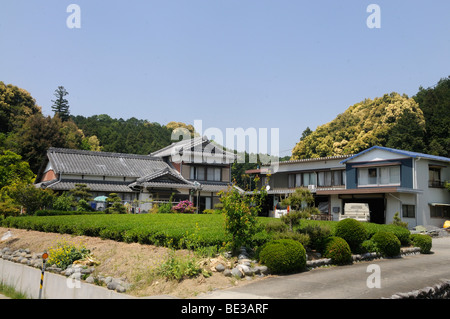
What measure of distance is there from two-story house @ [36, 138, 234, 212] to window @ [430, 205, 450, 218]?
1731cm

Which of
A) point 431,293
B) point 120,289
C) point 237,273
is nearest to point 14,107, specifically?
point 120,289

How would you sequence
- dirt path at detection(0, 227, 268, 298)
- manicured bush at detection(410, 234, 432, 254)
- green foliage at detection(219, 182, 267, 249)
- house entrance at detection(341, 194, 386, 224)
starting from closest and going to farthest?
1. dirt path at detection(0, 227, 268, 298)
2. green foliage at detection(219, 182, 267, 249)
3. manicured bush at detection(410, 234, 432, 254)
4. house entrance at detection(341, 194, 386, 224)

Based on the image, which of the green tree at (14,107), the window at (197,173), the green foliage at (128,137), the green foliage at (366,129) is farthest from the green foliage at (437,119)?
the green tree at (14,107)

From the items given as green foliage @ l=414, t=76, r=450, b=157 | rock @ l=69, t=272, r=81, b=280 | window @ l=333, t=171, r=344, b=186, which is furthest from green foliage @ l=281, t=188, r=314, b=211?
green foliage @ l=414, t=76, r=450, b=157

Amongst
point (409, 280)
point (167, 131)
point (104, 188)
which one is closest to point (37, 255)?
point (409, 280)

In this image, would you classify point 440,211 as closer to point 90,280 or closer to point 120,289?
point 90,280

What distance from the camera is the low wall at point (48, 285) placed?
10969 mm

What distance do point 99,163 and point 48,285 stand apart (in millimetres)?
29599

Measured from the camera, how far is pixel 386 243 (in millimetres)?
16297

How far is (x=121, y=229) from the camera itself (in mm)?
16672

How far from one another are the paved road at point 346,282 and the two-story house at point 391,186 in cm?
1747

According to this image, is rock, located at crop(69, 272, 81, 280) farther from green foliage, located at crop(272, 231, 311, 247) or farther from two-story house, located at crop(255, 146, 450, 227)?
two-story house, located at crop(255, 146, 450, 227)

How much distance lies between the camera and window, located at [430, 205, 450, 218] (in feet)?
107

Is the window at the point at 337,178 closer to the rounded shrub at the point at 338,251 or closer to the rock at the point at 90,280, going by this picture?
the rounded shrub at the point at 338,251
